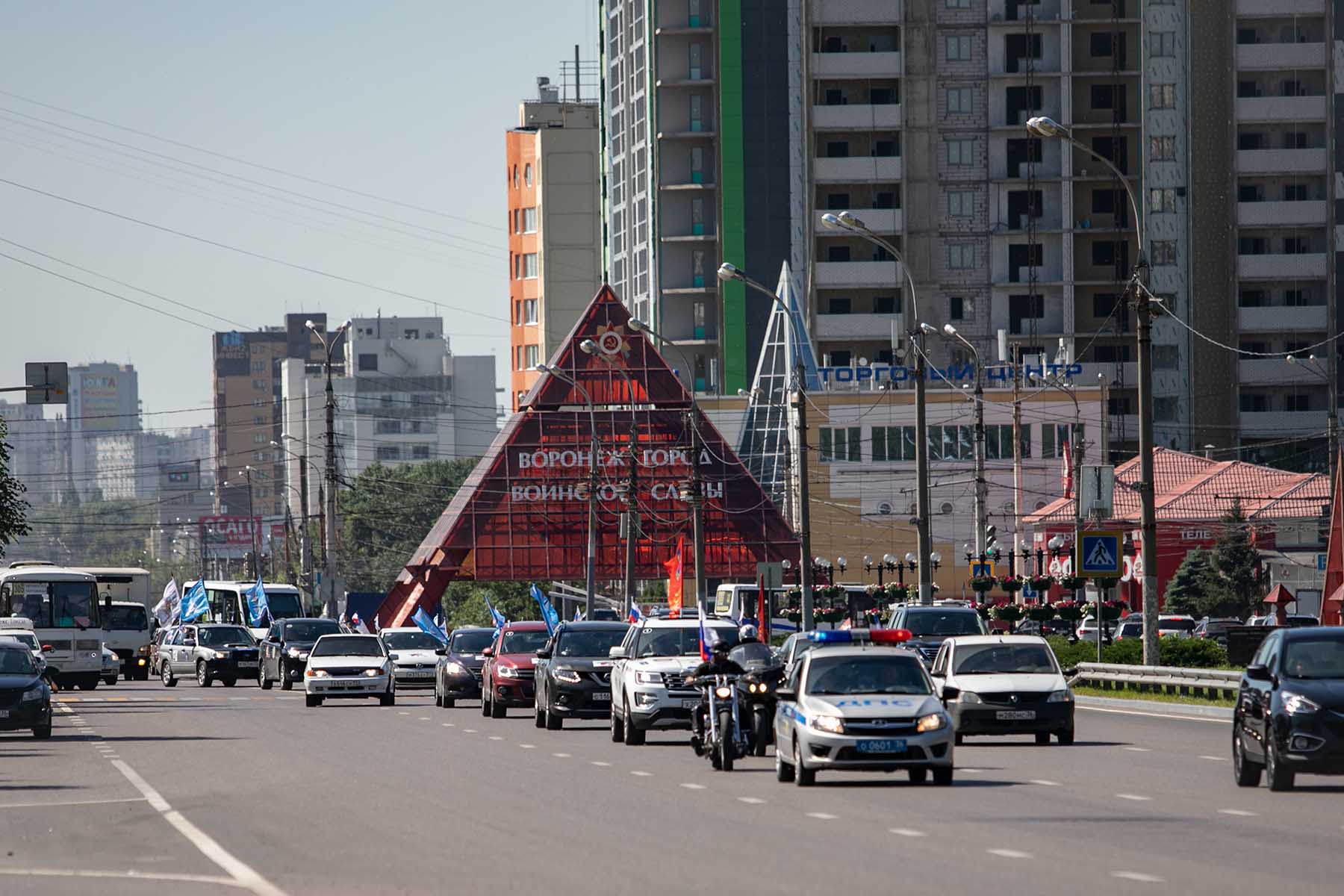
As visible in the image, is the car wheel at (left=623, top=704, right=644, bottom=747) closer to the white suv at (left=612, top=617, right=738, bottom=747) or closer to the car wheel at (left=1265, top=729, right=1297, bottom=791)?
the white suv at (left=612, top=617, right=738, bottom=747)

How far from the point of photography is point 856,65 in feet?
400

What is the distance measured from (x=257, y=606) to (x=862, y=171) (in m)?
50.5

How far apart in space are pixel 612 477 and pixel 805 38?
110 ft

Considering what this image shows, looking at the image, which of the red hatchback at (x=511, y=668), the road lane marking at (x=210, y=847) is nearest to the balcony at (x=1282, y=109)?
the red hatchback at (x=511, y=668)

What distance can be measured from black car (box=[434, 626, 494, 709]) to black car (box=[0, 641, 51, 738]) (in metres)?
11.5

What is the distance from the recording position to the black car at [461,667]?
4659 cm

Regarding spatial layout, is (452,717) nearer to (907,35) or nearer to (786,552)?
(786,552)

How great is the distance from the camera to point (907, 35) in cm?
12331

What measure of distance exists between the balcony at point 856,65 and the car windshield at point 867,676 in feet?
326

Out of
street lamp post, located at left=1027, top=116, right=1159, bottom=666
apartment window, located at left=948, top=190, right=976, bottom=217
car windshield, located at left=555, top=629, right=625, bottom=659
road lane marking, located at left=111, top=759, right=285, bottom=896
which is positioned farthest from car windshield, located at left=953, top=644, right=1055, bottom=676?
apartment window, located at left=948, top=190, right=976, bottom=217

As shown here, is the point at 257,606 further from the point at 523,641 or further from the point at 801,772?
the point at 801,772

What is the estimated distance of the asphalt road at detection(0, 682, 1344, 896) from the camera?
1506cm

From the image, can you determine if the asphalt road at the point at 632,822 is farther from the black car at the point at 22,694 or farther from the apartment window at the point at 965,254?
the apartment window at the point at 965,254

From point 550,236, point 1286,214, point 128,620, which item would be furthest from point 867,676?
point 550,236
